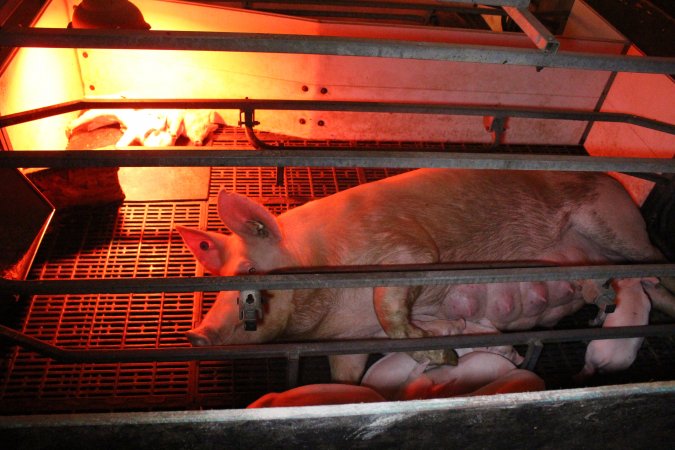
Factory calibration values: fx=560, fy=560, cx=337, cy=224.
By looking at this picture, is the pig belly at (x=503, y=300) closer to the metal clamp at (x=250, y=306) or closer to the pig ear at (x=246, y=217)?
the pig ear at (x=246, y=217)

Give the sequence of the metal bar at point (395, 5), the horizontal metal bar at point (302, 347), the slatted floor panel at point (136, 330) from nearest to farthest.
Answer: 1. the horizontal metal bar at point (302, 347)
2. the slatted floor panel at point (136, 330)
3. the metal bar at point (395, 5)

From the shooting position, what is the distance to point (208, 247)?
2605 mm

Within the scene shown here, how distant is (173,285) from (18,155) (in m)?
0.62

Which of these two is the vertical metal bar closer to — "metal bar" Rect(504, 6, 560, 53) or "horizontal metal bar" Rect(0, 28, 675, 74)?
"horizontal metal bar" Rect(0, 28, 675, 74)

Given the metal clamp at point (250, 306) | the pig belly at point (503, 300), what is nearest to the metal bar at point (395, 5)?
the pig belly at point (503, 300)

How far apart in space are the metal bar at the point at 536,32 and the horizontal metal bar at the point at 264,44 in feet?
0.08

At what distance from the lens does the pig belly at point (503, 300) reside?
116 inches

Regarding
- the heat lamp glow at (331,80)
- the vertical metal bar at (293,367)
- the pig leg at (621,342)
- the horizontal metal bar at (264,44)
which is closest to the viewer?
the horizontal metal bar at (264,44)

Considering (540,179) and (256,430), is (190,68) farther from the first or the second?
(256,430)

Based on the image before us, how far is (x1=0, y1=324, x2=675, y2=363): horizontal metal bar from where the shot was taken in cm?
197

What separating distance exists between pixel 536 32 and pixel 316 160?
0.75 metres

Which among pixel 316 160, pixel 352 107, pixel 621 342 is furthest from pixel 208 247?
pixel 621 342

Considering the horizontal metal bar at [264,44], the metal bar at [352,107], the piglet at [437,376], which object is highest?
the horizontal metal bar at [264,44]

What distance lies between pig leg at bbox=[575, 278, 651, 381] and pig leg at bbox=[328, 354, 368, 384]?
117cm
